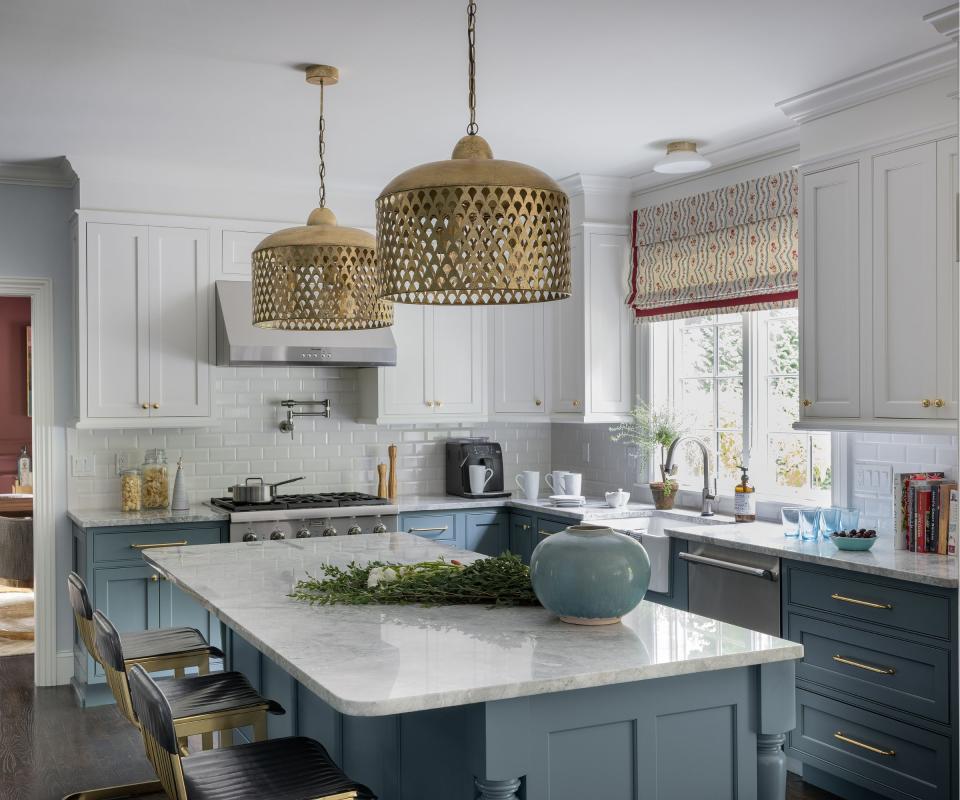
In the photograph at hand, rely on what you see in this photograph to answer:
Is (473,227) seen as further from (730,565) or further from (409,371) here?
(409,371)

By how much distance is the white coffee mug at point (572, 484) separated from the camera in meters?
5.89

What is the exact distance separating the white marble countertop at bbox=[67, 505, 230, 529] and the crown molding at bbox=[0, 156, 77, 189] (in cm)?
178

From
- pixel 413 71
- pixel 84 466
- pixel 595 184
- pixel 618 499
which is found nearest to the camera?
pixel 413 71

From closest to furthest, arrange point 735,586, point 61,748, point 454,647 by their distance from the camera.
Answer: point 454,647 → point 735,586 → point 61,748

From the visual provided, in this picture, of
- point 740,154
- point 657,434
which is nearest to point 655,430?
point 657,434

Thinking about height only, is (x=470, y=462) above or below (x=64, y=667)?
above

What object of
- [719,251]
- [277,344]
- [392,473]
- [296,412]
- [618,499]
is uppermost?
[719,251]

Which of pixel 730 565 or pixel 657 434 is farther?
pixel 657 434

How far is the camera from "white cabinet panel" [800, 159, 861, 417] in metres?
4.10

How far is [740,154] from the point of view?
5105mm

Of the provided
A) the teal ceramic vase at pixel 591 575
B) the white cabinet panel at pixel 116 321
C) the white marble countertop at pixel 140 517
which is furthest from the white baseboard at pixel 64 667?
the teal ceramic vase at pixel 591 575

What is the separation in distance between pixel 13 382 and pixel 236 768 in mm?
8142

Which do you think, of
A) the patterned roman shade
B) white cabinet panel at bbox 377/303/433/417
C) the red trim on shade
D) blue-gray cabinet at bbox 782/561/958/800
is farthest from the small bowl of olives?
white cabinet panel at bbox 377/303/433/417

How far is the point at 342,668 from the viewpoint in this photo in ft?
7.39
